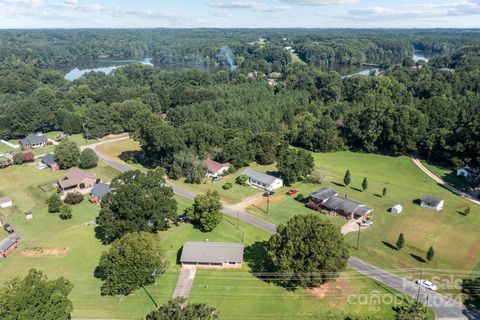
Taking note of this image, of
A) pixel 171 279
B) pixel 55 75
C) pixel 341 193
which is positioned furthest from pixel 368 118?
pixel 55 75

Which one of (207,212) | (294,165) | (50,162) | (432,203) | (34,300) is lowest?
(50,162)

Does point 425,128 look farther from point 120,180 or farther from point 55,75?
point 55,75

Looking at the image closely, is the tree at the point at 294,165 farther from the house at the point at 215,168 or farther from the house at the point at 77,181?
the house at the point at 77,181

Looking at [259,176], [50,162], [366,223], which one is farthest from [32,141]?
[366,223]

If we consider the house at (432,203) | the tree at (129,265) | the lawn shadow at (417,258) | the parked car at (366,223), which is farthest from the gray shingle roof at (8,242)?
the house at (432,203)

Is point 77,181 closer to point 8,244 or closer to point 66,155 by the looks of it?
point 66,155

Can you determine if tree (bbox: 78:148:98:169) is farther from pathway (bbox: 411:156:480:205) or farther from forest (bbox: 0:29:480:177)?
pathway (bbox: 411:156:480:205)
